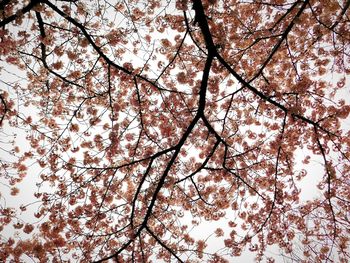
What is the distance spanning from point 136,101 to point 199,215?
11.3ft

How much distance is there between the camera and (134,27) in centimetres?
650

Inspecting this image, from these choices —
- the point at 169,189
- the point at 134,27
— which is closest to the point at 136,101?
the point at 134,27

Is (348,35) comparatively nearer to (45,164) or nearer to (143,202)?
(143,202)

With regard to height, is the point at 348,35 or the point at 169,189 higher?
the point at 348,35

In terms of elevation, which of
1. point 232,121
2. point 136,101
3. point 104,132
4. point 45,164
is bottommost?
point 45,164

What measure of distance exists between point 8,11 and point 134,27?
2.70 metres

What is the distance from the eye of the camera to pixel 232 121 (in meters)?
6.89

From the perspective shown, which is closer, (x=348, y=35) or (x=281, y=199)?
(x=348, y=35)

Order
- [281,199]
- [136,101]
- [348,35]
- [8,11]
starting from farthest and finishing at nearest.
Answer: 1. [136,101]
2. [281,199]
3. [8,11]
4. [348,35]

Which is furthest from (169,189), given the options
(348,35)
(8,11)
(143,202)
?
(8,11)

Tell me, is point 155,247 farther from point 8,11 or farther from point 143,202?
point 8,11

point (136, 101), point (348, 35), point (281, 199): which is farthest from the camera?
point (136, 101)

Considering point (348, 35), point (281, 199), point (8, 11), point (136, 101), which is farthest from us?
point (136, 101)

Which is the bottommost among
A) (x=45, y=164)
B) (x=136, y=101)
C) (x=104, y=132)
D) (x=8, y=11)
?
(x=45, y=164)
